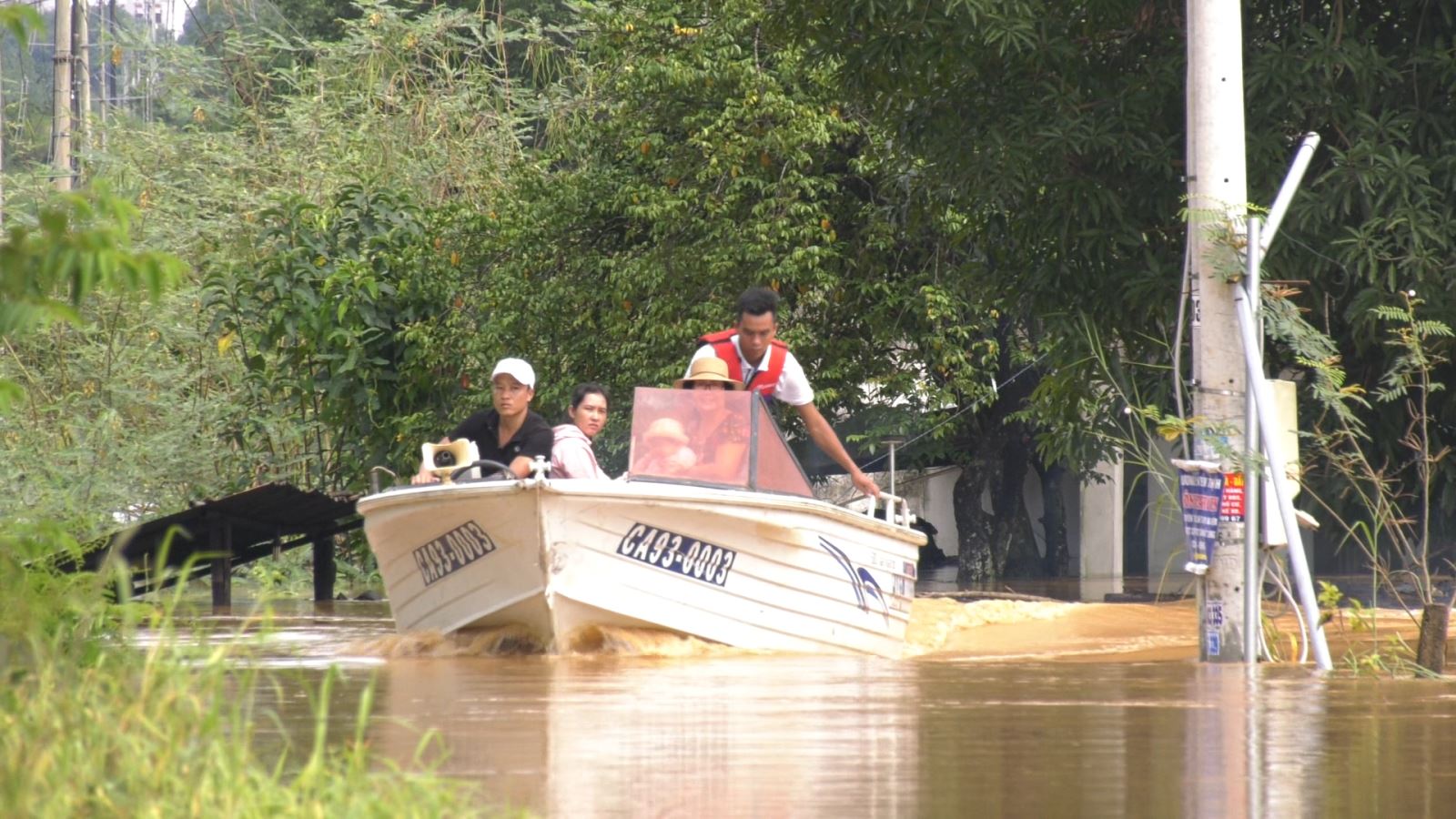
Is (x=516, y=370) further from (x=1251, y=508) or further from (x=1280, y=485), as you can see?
(x=1280, y=485)

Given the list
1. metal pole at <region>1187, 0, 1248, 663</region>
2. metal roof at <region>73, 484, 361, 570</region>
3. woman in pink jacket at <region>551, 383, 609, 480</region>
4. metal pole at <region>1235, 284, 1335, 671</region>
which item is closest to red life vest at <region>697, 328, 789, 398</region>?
woman in pink jacket at <region>551, 383, 609, 480</region>

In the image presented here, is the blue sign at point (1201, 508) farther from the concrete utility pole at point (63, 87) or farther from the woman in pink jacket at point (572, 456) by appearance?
the concrete utility pole at point (63, 87)

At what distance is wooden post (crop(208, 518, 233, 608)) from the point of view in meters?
17.5

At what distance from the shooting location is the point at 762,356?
12.0 metres

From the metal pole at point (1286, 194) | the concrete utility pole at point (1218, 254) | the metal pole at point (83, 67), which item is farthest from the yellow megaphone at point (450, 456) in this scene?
the metal pole at point (83, 67)

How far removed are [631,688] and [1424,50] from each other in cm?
840

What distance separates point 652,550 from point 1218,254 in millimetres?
3178

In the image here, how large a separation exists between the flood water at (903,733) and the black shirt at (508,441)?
1.26 meters

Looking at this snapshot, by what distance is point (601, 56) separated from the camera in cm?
2339

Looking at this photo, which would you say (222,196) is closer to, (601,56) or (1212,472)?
(601,56)

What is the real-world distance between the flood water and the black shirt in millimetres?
1259

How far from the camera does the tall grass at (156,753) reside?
3.79m

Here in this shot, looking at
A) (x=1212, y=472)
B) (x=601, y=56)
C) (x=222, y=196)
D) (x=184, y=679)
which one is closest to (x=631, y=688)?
(x=1212, y=472)

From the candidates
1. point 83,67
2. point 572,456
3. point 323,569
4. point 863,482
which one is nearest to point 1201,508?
point 863,482
